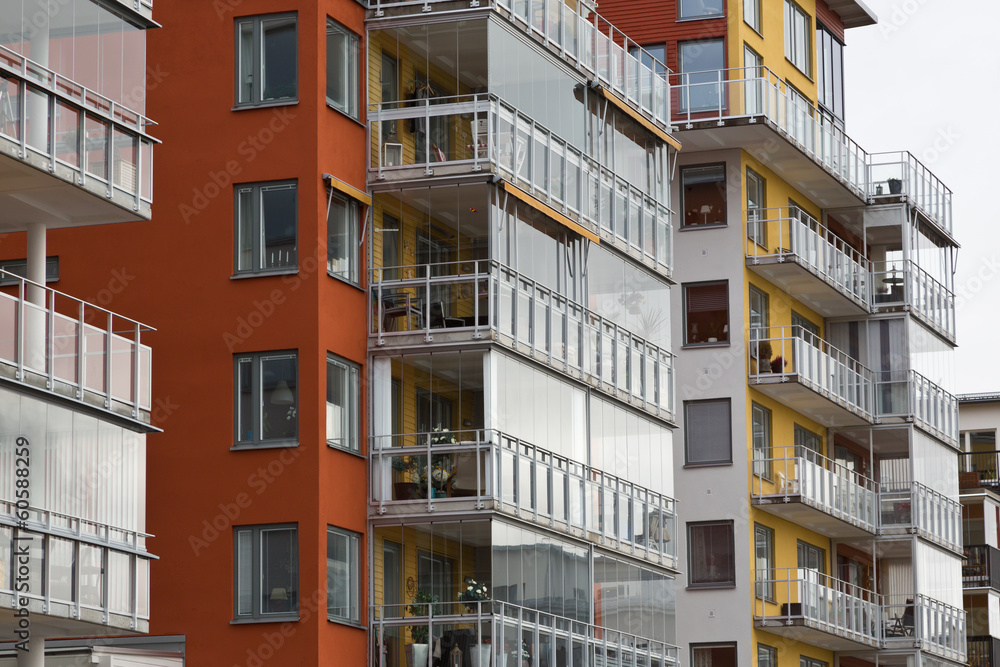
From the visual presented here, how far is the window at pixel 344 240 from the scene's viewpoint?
3422 cm

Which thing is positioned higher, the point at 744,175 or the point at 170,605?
the point at 744,175

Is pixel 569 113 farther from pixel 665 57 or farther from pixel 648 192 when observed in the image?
pixel 665 57

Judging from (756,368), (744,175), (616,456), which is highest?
(744,175)

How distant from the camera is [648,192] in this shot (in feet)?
137

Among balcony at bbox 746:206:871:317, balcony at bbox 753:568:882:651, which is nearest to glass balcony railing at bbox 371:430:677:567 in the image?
balcony at bbox 753:568:882:651

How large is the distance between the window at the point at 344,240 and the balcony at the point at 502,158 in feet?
2.68

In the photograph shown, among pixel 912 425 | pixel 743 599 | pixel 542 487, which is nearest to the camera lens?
pixel 542 487

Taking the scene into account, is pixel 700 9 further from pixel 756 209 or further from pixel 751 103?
pixel 756 209

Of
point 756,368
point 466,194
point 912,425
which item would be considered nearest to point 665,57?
point 756,368

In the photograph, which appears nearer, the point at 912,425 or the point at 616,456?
the point at 616,456

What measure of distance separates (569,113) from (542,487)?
6.98 metres

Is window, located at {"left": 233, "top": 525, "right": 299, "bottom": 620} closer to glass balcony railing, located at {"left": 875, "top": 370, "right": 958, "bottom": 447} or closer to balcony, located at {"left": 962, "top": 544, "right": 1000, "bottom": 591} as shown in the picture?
glass balcony railing, located at {"left": 875, "top": 370, "right": 958, "bottom": 447}

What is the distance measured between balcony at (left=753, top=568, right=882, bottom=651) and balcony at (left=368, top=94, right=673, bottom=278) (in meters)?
11.4

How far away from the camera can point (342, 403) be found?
34.1 meters
